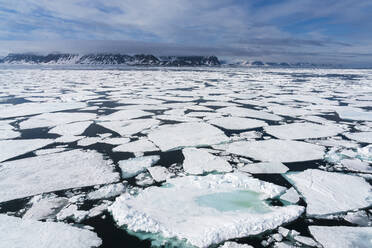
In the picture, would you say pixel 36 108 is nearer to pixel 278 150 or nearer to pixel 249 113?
pixel 249 113

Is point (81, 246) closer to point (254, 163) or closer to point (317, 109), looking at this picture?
point (254, 163)

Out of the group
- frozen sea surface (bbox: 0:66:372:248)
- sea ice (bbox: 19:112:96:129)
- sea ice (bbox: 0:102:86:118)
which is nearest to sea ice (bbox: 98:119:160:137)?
frozen sea surface (bbox: 0:66:372:248)

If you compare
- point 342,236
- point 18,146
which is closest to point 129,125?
point 18,146

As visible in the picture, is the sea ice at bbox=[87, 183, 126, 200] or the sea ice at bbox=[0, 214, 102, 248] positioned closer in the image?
the sea ice at bbox=[0, 214, 102, 248]

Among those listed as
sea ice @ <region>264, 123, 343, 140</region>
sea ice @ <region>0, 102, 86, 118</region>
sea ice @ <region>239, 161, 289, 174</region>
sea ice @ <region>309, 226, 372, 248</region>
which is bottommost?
sea ice @ <region>0, 102, 86, 118</region>

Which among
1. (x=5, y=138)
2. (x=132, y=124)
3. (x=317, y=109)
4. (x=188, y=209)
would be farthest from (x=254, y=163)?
(x=317, y=109)

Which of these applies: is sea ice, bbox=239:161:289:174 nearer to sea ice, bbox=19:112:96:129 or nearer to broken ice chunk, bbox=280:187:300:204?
broken ice chunk, bbox=280:187:300:204

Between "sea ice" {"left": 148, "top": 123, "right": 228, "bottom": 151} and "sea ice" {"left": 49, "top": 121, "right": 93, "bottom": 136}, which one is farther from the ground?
"sea ice" {"left": 148, "top": 123, "right": 228, "bottom": 151}
